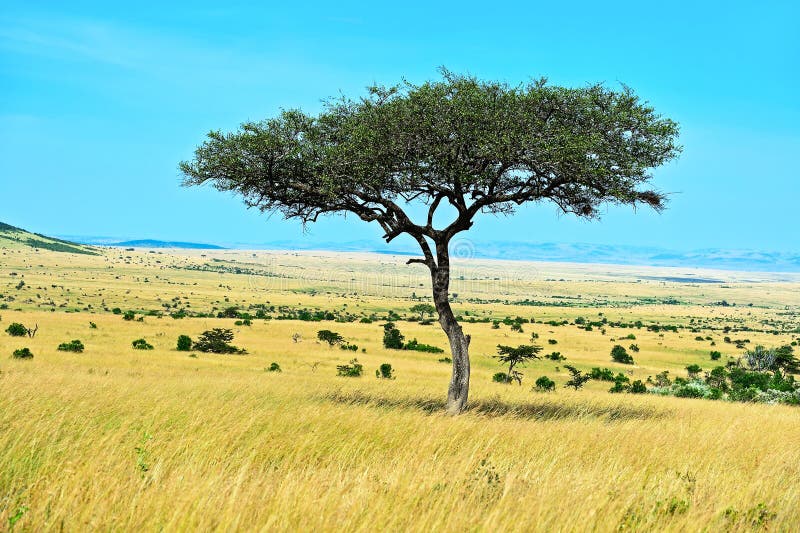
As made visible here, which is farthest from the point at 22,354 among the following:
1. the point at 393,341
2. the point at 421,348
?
the point at 421,348

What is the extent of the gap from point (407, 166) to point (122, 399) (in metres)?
8.97

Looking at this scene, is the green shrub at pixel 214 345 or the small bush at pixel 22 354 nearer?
the small bush at pixel 22 354

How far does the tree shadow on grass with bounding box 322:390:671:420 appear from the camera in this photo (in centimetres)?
1794

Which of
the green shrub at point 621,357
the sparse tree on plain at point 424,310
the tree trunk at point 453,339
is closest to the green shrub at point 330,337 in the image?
the green shrub at point 621,357

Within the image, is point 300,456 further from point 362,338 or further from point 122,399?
point 362,338

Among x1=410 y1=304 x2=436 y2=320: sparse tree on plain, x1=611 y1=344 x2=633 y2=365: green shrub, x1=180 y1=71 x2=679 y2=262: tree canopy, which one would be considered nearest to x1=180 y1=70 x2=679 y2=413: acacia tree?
x1=180 y1=71 x2=679 y2=262: tree canopy

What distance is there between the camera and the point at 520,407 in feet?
63.8

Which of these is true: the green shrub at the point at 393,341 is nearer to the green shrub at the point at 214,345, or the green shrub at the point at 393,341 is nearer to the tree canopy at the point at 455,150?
the green shrub at the point at 214,345

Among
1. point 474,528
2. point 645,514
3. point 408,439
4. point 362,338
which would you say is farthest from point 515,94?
point 362,338

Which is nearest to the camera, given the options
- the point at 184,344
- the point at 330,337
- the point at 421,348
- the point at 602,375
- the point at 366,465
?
the point at 366,465

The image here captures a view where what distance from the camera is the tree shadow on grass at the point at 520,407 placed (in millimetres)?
17938

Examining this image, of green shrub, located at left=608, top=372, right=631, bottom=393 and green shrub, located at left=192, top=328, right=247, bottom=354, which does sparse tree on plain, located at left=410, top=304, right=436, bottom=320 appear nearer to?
green shrub, located at left=192, top=328, right=247, bottom=354

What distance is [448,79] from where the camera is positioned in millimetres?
17875

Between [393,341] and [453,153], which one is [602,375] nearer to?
[393,341]
